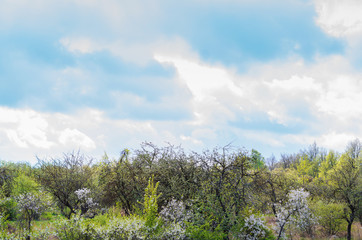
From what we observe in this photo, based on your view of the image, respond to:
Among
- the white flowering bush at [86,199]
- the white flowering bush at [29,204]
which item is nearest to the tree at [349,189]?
the white flowering bush at [86,199]

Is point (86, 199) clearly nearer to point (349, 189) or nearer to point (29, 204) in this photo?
point (29, 204)

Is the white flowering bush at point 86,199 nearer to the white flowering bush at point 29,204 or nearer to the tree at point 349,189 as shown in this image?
the white flowering bush at point 29,204

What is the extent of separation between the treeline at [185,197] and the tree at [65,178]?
5 cm


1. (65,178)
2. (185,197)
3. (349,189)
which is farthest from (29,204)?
(349,189)

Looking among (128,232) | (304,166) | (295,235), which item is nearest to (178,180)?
(128,232)

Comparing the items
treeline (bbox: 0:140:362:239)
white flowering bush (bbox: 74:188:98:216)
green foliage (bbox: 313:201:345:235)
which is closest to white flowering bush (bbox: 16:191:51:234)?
treeline (bbox: 0:140:362:239)

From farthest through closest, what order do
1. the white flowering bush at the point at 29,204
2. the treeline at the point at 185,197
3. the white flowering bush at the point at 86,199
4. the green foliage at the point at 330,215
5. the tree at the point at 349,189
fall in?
the green foliage at the point at 330,215, the tree at the point at 349,189, the white flowering bush at the point at 86,199, the white flowering bush at the point at 29,204, the treeline at the point at 185,197

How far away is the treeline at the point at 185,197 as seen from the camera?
1035 centimetres

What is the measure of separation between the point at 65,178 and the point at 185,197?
7.20 meters

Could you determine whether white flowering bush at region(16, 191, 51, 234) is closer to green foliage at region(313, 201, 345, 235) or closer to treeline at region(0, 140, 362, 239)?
treeline at region(0, 140, 362, 239)

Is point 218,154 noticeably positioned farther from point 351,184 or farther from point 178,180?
point 351,184

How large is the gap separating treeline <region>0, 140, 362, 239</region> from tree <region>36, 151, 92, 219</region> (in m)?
0.05

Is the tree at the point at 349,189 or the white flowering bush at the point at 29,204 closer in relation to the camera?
the white flowering bush at the point at 29,204

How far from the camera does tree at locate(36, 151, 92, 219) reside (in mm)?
15945
